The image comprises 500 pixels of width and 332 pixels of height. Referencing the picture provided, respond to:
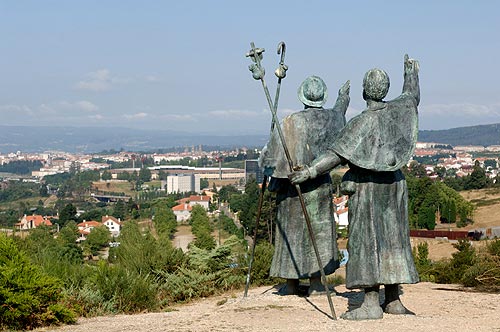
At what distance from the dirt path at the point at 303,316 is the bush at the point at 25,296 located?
1.00 ft

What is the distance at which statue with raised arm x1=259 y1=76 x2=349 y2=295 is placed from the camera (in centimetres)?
1131

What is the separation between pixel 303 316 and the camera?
9.93m

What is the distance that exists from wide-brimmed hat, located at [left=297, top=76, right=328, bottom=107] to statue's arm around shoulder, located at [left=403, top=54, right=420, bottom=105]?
1687 mm

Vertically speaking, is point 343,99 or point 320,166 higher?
point 343,99

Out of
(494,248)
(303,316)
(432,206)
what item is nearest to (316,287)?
(303,316)

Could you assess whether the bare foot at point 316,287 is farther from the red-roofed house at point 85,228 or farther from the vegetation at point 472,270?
the red-roofed house at point 85,228

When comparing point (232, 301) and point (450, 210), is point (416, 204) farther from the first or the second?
point (232, 301)

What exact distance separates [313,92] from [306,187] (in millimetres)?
1340

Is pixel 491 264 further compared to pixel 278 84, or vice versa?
pixel 491 264

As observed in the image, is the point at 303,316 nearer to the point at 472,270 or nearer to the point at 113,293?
the point at 113,293

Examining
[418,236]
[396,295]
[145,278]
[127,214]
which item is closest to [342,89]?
[396,295]

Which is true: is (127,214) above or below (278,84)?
below

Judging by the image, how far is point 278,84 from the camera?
11.3 metres

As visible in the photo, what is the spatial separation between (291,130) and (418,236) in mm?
53117
